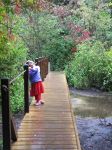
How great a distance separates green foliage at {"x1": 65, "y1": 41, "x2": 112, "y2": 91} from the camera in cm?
A: 2064

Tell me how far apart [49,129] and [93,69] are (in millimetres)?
13454

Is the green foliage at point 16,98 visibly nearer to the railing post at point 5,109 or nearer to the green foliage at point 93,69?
the railing post at point 5,109

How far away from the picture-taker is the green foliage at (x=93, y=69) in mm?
20642

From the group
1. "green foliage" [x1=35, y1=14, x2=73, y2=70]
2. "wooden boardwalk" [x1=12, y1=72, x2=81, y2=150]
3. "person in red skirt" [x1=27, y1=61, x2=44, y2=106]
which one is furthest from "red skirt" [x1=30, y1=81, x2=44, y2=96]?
"green foliage" [x1=35, y1=14, x2=73, y2=70]

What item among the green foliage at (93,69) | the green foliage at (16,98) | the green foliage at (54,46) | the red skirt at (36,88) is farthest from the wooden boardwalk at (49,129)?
the green foliage at (54,46)

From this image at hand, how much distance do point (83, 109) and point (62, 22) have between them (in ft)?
40.6

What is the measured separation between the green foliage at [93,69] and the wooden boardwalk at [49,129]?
31.8ft

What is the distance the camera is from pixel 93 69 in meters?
21.0

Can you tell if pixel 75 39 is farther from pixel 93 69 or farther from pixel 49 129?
pixel 49 129

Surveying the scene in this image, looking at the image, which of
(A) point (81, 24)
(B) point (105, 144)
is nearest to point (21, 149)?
(B) point (105, 144)

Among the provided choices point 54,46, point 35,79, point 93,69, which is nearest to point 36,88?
point 35,79

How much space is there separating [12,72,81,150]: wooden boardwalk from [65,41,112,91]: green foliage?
968 centimetres

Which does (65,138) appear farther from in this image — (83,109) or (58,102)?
(83,109)

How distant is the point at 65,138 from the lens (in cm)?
714
